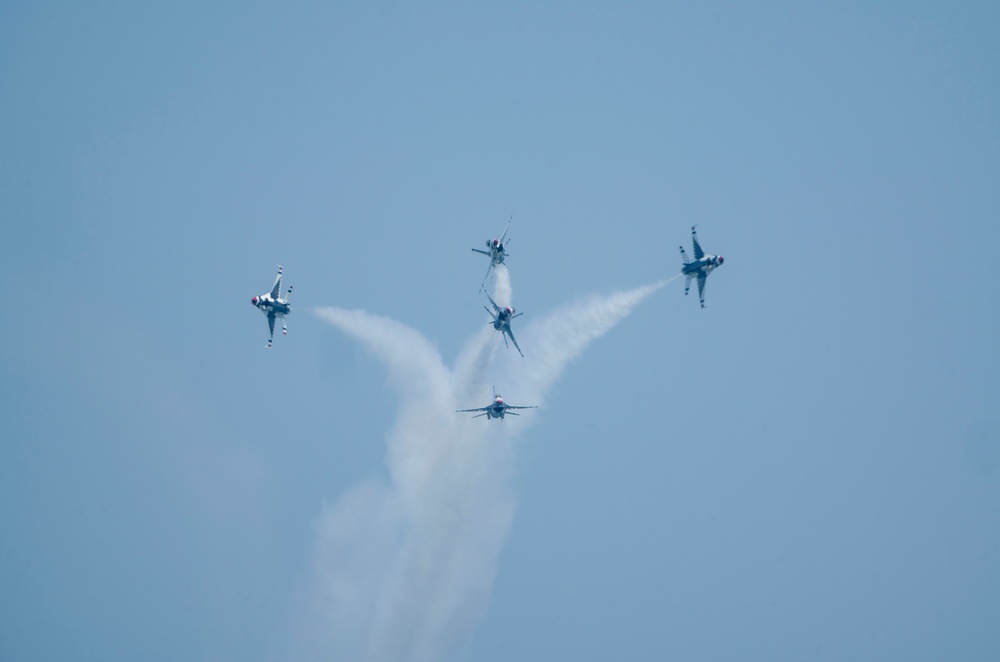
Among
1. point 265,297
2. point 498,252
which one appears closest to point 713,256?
point 498,252

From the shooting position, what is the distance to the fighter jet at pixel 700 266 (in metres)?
95.6

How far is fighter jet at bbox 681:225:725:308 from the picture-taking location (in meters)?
95.6

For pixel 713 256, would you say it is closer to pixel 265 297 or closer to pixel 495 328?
pixel 495 328

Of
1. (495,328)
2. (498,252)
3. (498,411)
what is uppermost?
(498,252)

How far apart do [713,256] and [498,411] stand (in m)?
26.2

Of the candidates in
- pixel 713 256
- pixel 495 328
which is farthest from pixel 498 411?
pixel 713 256

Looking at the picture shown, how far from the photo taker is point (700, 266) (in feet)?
314

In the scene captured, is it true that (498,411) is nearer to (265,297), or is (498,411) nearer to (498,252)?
(498,252)

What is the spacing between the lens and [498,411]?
313 ft

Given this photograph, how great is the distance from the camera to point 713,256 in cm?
9588

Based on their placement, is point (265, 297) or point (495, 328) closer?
point (495, 328)

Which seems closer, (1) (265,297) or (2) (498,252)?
(2) (498,252)

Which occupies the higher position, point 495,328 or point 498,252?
point 498,252

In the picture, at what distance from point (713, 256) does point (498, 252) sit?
69.8 feet
